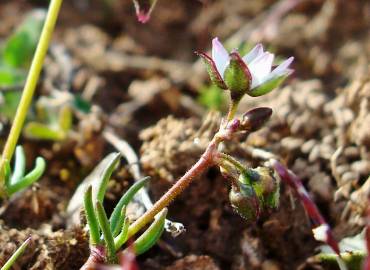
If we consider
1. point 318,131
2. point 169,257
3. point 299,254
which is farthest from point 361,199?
point 169,257

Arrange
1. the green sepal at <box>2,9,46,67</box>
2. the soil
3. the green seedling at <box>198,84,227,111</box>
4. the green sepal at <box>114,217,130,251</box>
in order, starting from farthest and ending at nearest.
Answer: the green seedling at <box>198,84,227,111</box> → the green sepal at <box>2,9,46,67</box> → the soil → the green sepal at <box>114,217,130,251</box>

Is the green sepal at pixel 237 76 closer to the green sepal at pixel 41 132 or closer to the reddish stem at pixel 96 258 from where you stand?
the reddish stem at pixel 96 258

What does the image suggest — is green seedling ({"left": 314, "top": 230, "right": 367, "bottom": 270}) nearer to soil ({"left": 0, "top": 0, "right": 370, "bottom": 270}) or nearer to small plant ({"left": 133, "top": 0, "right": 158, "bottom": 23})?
soil ({"left": 0, "top": 0, "right": 370, "bottom": 270})

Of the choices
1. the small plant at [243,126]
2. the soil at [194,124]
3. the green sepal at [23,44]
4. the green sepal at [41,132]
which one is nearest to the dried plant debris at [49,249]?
the soil at [194,124]

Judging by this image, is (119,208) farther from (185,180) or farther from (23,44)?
(23,44)

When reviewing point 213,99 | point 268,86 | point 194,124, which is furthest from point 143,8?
point 213,99

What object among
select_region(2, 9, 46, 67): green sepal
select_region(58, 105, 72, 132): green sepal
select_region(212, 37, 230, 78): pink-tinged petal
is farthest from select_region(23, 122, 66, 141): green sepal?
select_region(212, 37, 230, 78): pink-tinged petal
